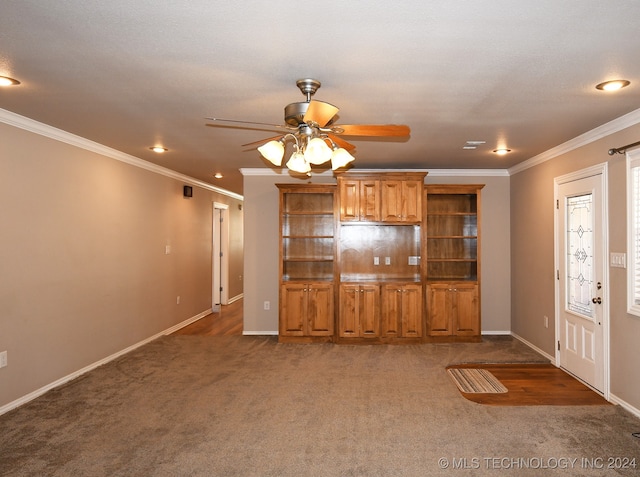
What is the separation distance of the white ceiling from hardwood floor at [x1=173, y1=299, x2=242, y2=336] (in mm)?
3533

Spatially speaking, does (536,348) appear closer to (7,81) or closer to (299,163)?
(299,163)

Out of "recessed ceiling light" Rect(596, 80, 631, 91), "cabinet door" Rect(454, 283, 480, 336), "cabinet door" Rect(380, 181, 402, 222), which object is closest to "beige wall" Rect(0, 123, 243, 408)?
"cabinet door" Rect(380, 181, 402, 222)

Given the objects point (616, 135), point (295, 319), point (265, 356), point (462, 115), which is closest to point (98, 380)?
point (265, 356)

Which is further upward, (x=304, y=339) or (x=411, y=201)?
(x=411, y=201)

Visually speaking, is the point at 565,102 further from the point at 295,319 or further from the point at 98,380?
the point at 98,380

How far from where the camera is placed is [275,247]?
244 inches

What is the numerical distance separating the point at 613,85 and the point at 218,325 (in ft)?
20.3

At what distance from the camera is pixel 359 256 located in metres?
6.16

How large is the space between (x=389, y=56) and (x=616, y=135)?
2588mm

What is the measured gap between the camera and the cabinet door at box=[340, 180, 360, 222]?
18.5ft

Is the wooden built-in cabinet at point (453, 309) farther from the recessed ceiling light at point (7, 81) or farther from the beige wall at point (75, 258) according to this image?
the recessed ceiling light at point (7, 81)

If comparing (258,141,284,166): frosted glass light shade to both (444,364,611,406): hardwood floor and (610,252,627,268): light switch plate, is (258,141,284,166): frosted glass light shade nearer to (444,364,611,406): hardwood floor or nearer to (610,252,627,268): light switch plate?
(444,364,611,406): hardwood floor

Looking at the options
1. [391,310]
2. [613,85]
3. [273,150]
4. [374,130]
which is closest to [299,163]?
[273,150]

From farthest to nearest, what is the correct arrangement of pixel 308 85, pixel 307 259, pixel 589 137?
pixel 307 259 → pixel 589 137 → pixel 308 85
